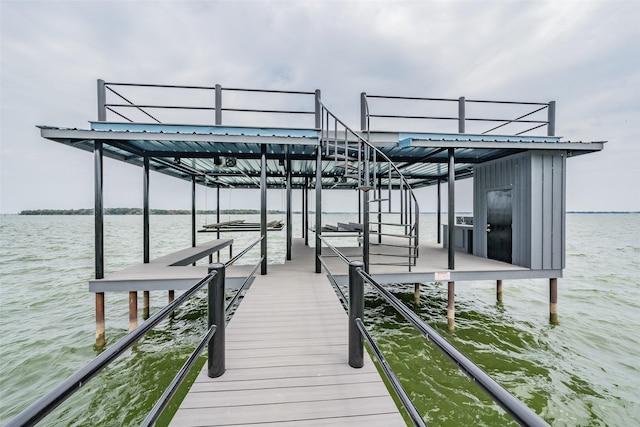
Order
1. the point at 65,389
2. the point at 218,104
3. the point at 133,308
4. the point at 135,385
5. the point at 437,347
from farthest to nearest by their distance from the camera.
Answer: the point at 133,308 → the point at 218,104 → the point at 135,385 → the point at 437,347 → the point at 65,389

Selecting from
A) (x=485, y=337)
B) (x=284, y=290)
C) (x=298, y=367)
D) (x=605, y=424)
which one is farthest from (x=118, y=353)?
(x=485, y=337)

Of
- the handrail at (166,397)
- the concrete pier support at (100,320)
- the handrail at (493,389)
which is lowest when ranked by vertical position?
the concrete pier support at (100,320)

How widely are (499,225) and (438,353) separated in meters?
4.35

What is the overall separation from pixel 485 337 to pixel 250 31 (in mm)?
12703

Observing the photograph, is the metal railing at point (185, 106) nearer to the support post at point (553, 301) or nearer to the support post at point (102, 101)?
the support post at point (102, 101)

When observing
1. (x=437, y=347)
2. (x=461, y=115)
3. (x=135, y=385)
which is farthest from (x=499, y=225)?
(x=135, y=385)

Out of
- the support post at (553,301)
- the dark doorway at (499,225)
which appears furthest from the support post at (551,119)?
the support post at (553,301)

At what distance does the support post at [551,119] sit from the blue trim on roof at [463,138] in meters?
0.21

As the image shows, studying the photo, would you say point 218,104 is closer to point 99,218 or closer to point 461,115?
point 99,218

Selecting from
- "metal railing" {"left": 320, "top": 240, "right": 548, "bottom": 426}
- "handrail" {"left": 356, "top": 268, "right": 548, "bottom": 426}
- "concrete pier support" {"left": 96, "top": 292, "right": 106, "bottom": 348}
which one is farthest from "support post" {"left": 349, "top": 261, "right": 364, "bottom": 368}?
"concrete pier support" {"left": 96, "top": 292, "right": 106, "bottom": 348}

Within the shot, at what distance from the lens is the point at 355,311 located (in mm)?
2420

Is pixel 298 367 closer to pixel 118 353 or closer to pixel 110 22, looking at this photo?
pixel 118 353

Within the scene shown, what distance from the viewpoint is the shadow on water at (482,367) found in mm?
3869

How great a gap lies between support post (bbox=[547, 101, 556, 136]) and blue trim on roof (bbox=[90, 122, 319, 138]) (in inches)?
251
